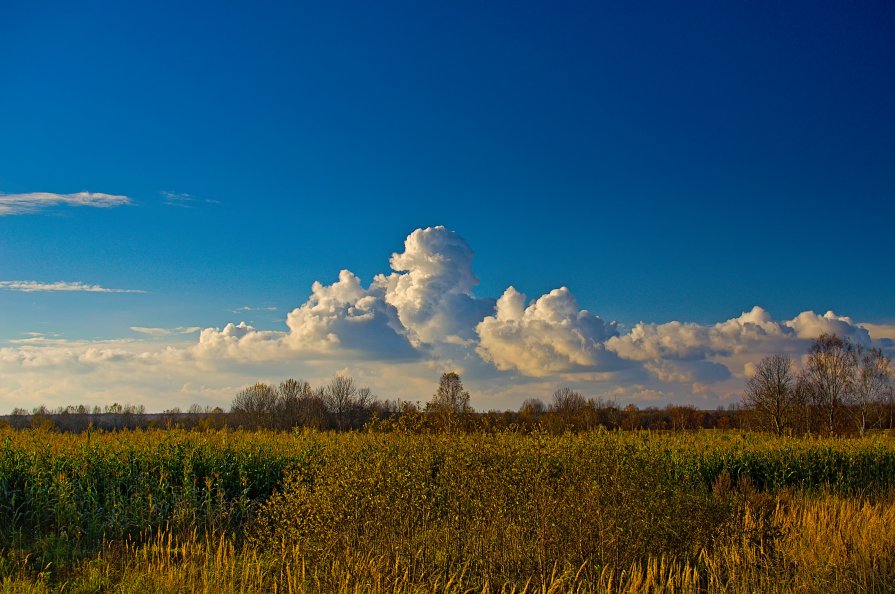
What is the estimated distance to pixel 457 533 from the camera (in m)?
8.73

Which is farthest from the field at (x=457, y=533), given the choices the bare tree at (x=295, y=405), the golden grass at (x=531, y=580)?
the bare tree at (x=295, y=405)

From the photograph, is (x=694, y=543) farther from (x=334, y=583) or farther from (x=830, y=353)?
(x=830, y=353)

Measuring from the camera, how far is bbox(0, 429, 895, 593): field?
8.30 m

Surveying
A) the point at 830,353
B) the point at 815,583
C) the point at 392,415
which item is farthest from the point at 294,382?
the point at 815,583

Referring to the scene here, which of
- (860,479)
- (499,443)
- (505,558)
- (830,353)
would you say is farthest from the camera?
(830,353)

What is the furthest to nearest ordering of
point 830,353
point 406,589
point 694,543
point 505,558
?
point 830,353 < point 694,543 < point 505,558 < point 406,589

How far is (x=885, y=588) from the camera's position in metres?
8.84

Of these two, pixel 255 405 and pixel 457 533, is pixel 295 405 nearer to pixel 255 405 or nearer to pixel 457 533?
pixel 255 405

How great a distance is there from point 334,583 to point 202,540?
15.9 feet

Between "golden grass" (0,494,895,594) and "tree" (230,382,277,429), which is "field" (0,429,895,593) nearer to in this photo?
"golden grass" (0,494,895,594)

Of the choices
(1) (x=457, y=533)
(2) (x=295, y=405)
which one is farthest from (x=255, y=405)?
(1) (x=457, y=533)

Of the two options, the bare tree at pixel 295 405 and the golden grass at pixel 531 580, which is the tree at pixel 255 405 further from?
the golden grass at pixel 531 580

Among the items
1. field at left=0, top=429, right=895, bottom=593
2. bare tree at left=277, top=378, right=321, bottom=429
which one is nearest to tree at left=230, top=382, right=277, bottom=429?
bare tree at left=277, top=378, right=321, bottom=429

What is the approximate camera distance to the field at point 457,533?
8.30m
